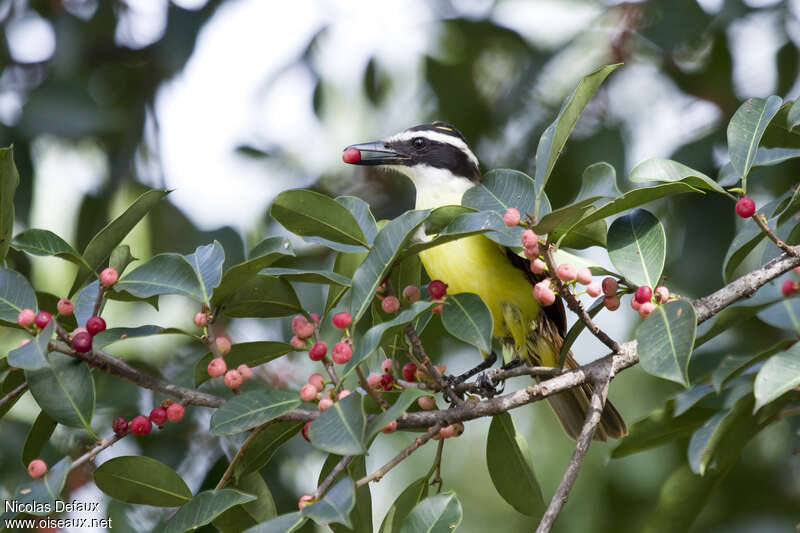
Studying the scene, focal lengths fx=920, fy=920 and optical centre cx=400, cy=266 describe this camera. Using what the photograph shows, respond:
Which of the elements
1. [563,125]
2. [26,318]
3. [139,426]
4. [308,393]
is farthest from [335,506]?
[563,125]

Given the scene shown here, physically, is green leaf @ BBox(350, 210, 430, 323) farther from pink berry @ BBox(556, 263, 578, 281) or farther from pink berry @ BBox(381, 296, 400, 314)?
pink berry @ BBox(556, 263, 578, 281)

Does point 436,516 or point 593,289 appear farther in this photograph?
point 593,289

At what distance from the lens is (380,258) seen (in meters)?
1.74

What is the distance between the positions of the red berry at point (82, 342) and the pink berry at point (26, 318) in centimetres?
8

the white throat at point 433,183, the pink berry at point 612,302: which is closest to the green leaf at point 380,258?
the pink berry at point 612,302

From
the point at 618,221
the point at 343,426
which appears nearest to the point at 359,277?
the point at 343,426

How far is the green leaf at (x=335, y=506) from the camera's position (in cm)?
146

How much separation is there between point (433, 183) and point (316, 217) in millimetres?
1815

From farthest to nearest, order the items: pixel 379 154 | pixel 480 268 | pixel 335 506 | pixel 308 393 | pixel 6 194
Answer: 1. pixel 379 154
2. pixel 480 268
3. pixel 6 194
4. pixel 308 393
5. pixel 335 506

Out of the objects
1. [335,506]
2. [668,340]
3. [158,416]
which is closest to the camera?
[335,506]

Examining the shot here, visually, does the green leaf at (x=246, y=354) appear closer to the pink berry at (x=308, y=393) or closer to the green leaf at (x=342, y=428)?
the pink berry at (x=308, y=393)

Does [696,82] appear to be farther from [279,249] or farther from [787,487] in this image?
[279,249]

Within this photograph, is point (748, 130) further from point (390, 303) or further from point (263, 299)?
point (263, 299)

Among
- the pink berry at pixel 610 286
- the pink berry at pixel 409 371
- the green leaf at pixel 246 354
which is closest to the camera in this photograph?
the pink berry at pixel 610 286
